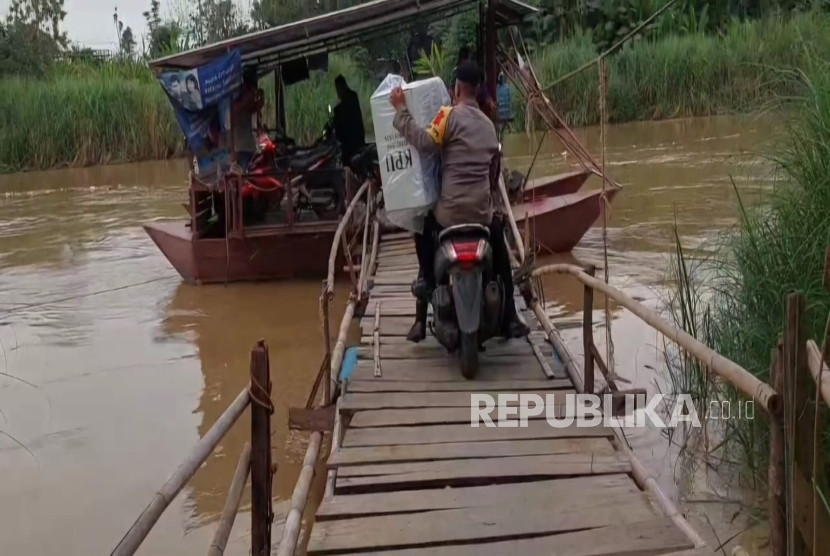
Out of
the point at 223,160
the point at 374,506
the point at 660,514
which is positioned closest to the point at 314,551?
the point at 374,506

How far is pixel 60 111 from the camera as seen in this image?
15.4 metres

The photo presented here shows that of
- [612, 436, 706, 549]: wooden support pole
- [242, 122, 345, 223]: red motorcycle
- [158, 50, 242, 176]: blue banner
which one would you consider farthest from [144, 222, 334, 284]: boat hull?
[612, 436, 706, 549]: wooden support pole

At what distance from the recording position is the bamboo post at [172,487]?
172 centimetres

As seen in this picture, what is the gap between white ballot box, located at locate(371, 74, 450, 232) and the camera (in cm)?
423

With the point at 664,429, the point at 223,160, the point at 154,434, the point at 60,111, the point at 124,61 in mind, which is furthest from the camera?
the point at 124,61

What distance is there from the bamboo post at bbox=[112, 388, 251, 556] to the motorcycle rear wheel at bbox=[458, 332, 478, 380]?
5.35ft

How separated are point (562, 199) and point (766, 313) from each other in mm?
4585

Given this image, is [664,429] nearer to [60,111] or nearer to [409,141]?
[409,141]

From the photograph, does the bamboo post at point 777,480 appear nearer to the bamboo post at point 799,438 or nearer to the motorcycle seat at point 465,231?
the bamboo post at point 799,438

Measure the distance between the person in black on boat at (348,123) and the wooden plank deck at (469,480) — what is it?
405 centimetres

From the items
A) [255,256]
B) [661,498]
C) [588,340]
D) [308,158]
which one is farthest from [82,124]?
[661,498]

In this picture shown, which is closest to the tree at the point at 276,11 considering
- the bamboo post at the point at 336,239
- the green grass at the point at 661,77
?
the green grass at the point at 661,77

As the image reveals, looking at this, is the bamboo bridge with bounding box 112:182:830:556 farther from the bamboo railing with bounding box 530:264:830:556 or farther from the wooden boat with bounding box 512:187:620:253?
the wooden boat with bounding box 512:187:620:253

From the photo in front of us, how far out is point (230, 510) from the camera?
7.78 ft
